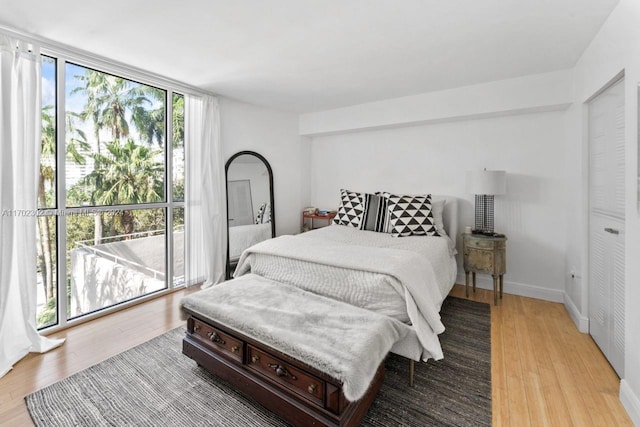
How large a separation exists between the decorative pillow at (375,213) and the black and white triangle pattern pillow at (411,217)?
0.12m

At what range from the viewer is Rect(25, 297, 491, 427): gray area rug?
1.57m

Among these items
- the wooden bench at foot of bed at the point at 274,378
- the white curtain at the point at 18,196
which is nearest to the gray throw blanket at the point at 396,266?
the wooden bench at foot of bed at the point at 274,378

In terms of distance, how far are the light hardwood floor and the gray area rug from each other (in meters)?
0.09

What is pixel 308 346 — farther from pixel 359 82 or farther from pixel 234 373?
pixel 359 82

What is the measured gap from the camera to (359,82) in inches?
124

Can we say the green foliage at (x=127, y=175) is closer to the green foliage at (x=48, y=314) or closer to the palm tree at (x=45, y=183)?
the palm tree at (x=45, y=183)

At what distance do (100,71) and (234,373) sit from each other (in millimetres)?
2860

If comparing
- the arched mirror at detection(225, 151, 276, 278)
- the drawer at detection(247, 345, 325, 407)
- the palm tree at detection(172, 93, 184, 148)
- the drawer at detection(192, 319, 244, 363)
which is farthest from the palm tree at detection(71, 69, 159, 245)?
the drawer at detection(247, 345, 325, 407)

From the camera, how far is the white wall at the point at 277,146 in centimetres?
377

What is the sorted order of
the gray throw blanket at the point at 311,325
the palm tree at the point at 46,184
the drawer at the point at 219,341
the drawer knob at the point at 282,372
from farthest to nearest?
the palm tree at the point at 46,184 → the drawer at the point at 219,341 → the drawer knob at the point at 282,372 → the gray throw blanket at the point at 311,325

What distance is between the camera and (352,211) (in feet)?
12.3

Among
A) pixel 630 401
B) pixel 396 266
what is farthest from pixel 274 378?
pixel 630 401

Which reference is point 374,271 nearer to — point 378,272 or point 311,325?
point 378,272

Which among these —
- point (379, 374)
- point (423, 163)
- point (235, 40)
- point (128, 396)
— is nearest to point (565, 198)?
point (423, 163)
